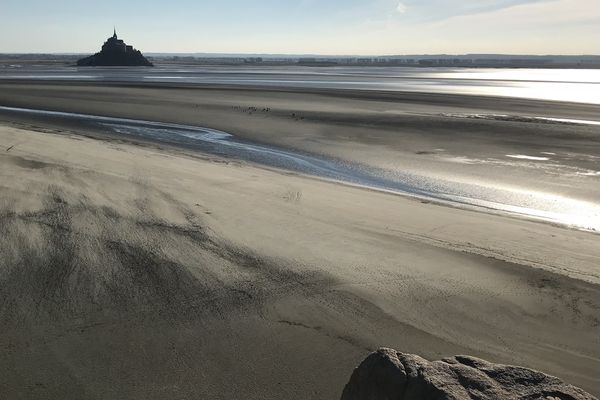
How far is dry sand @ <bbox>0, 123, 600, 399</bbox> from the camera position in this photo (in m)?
3.63

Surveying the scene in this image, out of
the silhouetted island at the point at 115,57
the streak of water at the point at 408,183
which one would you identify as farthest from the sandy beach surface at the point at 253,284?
the silhouetted island at the point at 115,57

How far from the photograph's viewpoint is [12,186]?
25.6ft

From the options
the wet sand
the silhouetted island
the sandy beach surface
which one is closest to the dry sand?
the sandy beach surface

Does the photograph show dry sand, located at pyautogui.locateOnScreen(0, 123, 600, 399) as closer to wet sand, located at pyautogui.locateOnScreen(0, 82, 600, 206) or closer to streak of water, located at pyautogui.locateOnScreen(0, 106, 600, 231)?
streak of water, located at pyautogui.locateOnScreen(0, 106, 600, 231)

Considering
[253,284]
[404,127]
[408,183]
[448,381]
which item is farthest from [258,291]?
[404,127]

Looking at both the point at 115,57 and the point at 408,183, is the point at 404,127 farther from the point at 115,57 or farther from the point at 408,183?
the point at 115,57

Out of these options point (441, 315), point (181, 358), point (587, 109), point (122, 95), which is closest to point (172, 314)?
point (181, 358)

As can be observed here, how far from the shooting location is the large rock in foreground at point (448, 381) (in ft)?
7.57

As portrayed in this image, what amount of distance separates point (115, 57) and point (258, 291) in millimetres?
118195

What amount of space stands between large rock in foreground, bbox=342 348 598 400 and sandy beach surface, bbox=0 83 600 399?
3.12 ft

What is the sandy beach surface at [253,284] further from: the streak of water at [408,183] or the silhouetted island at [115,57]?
the silhouetted island at [115,57]

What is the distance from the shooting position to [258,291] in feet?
15.9

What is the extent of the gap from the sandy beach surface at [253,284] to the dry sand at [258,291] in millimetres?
19

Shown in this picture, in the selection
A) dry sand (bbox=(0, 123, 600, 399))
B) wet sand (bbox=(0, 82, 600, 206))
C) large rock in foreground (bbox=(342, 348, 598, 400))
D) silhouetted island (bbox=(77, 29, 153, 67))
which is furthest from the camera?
silhouetted island (bbox=(77, 29, 153, 67))
